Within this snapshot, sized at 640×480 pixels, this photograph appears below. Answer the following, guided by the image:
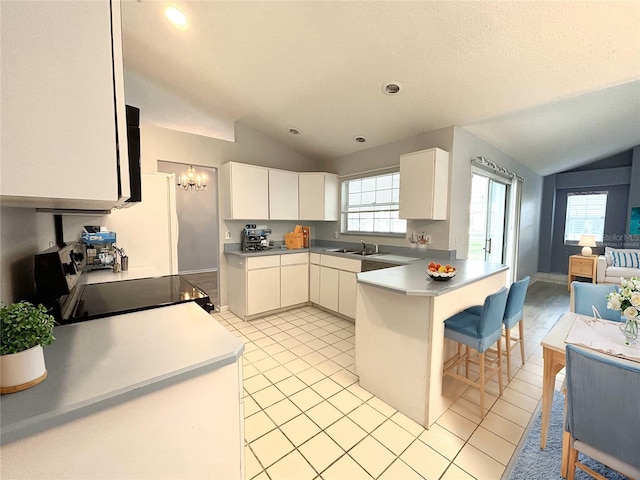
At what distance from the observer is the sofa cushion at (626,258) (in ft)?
15.8

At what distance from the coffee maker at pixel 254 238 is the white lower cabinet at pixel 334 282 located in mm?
796

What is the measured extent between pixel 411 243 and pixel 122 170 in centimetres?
325

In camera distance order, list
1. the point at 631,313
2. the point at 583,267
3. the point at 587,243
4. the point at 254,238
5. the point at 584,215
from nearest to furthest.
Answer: the point at 631,313, the point at 254,238, the point at 583,267, the point at 587,243, the point at 584,215

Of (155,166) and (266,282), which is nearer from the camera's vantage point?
(155,166)

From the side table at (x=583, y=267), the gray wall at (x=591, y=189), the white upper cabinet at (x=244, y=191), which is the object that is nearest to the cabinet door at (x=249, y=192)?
the white upper cabinet at (x=244, y=191)

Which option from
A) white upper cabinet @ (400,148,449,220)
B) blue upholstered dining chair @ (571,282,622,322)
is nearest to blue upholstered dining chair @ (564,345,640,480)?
blue upholstered dining chair @ (571,282,622,322)

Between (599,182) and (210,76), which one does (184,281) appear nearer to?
(210,76)

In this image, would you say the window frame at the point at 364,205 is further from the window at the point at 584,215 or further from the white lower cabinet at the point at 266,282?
the window at the point at 584,215

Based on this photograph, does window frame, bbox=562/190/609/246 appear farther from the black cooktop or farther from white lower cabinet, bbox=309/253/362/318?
the black cooktop

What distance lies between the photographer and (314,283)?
13.6 feet

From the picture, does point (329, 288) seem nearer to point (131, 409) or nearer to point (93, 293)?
point (93, 293)

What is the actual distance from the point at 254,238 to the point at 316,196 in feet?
3.94

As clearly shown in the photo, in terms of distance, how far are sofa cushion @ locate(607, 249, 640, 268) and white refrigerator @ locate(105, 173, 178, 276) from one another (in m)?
7.47

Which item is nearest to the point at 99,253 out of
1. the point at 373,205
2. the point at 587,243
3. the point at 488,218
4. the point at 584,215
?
the point at 373,205
